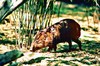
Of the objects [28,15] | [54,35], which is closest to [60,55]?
[54,35]

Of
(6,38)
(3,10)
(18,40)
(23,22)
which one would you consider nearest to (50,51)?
(18,40)

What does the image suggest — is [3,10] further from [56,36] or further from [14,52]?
[56,36]

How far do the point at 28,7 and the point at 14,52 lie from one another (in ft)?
6.69

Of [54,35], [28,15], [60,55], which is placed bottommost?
[60,55]

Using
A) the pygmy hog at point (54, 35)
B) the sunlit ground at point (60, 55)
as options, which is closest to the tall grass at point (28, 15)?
the sunlit ground at point (60, 55)

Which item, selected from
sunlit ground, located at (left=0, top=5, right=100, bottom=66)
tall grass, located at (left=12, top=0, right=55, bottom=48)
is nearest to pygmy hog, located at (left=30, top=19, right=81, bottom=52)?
sunlit ground, located at (left=0, top=5, right=100, bottom=66)

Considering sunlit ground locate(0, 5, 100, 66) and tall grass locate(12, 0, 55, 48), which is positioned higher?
tall grass locate(12, 0, 55, 48)

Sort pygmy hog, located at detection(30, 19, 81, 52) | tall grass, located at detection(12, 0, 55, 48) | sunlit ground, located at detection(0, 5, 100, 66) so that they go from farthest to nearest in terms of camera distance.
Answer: tall grass, located at detection(12, 0, 55, 48) → pygmy hog, located at detection(30, 19, 81, 52) → sunlit ground, located at detection(0, 5, 100, 66)

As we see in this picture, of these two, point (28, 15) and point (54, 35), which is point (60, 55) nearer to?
point (54, 35)

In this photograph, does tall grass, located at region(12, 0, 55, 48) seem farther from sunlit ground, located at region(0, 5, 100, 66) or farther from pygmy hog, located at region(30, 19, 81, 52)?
pygmy hog, located at region(30, 19, 81, 52)

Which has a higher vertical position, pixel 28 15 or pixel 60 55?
pixel 28 15

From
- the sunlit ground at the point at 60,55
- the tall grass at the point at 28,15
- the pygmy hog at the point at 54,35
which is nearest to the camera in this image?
the sunlit ground at the point at 60,55

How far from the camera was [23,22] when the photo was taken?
6473 mm

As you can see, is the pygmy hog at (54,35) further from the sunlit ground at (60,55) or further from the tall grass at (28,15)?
the tall grass at (28,15)
